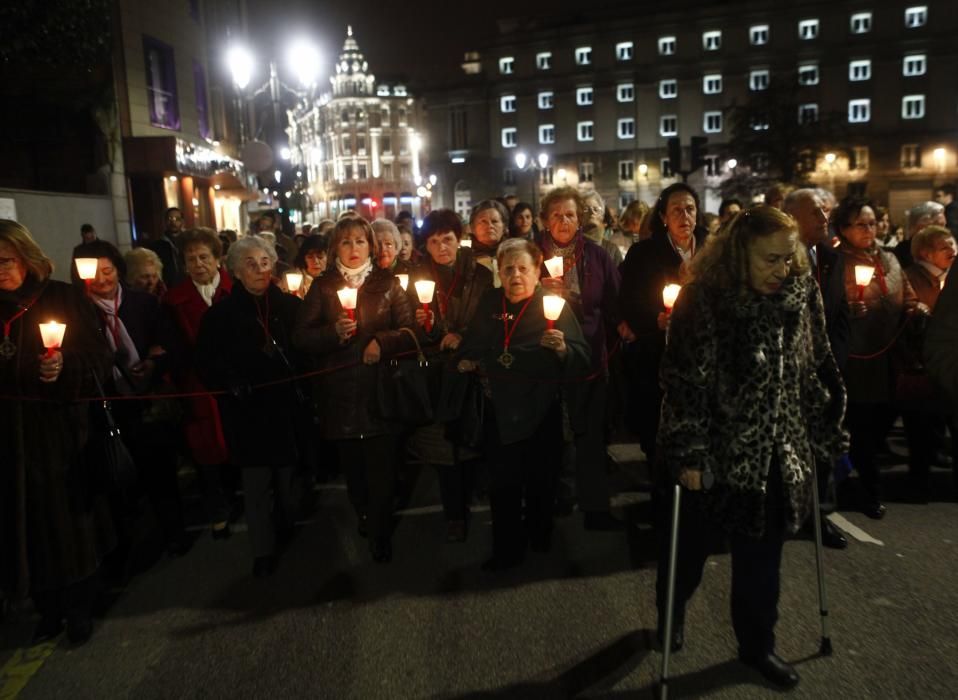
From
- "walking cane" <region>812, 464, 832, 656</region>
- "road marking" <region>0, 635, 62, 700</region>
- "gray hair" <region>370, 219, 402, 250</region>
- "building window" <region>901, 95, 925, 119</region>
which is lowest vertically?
"road marking" <region>0, 635, 62, 700</region>

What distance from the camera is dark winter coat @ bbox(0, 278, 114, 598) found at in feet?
14.4

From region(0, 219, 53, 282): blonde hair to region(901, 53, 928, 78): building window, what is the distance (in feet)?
265

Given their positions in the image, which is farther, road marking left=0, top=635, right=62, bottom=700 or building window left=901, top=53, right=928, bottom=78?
building window left=901, top=53, right=928, bottom=78

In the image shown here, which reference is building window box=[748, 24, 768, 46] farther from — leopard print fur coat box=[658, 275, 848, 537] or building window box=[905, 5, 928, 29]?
leopard print fur coat box=[658, 275, 848, 537]

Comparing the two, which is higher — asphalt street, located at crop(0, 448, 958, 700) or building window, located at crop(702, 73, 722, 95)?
building window, located at crop(702, 73, 722, 95)

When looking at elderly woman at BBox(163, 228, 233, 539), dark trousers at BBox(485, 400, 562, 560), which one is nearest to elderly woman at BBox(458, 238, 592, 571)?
dark trousers at BBox(485, 400, 562, 560)

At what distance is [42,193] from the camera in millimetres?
14117

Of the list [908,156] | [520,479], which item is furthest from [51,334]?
[908,156]

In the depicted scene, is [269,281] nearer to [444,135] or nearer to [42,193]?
[42,193]

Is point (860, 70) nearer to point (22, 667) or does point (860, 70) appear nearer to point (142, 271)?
point (142, 271)

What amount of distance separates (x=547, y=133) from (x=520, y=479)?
79.7 metres

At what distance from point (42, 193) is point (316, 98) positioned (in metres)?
126

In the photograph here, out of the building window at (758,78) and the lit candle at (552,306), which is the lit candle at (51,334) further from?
the building window at (758,78)

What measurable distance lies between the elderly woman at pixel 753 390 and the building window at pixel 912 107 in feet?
258
